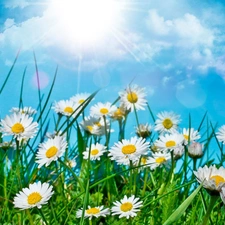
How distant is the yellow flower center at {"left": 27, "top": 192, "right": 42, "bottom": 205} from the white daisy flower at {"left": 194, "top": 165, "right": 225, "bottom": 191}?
29 cm

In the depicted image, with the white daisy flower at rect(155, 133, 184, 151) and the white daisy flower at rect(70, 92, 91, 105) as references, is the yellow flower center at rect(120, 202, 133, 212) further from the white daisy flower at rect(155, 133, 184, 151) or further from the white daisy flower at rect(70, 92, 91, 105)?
the white daisy flower at rect(70, 92, 91, 105)

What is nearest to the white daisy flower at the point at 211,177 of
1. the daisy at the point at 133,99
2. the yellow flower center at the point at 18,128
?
the yellow flower center at the point at 18,128

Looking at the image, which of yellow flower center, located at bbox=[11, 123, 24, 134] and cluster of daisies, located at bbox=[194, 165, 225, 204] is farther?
yellow flower center, located at bbox=[11, 123, 24, 134]

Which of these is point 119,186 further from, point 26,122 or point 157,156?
point 26,122

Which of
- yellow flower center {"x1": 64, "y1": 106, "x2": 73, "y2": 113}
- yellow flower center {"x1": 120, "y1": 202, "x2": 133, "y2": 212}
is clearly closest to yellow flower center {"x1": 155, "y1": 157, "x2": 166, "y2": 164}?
yellow flower center {"x1": 64, "y1": 106, "x2": 73, "y2": 113}

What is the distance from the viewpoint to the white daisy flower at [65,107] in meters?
1.68

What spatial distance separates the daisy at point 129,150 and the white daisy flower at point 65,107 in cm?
45

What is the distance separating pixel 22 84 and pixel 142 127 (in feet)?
1.38

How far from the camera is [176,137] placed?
1363 millimetres

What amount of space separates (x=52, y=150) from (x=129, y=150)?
0.74 ft

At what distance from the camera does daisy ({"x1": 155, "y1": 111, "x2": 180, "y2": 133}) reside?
1.70 m

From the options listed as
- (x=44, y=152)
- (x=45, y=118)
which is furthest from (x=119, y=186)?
(x=44, y=152)

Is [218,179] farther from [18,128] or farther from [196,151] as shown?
[18,128]

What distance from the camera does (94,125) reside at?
5.68 feet
